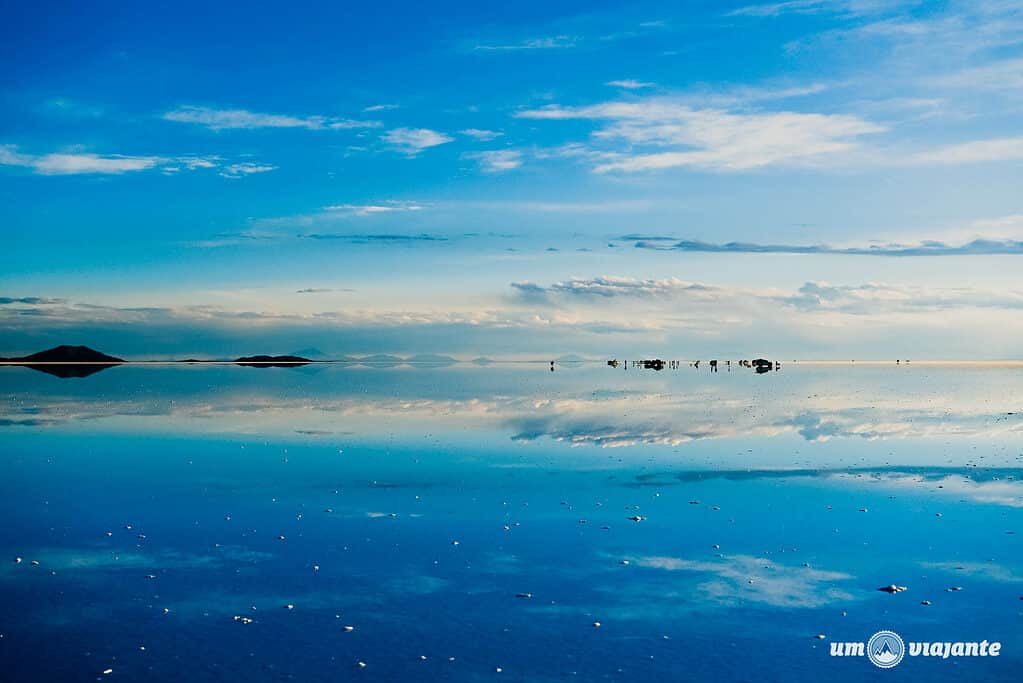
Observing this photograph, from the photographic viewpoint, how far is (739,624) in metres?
13.5

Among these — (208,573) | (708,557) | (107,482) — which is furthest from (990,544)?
(107,482)

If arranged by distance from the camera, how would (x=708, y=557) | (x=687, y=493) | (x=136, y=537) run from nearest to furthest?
(x=708, y=557), (x=136, y=537), (x=687, y=493)


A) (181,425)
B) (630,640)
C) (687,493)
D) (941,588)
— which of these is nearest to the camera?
(630,640)

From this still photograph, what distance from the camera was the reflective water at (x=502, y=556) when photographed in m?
12.3

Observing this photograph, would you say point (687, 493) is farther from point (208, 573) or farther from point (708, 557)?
point (208, 573)

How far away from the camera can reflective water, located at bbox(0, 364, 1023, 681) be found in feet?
40.3

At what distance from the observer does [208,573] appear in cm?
1605

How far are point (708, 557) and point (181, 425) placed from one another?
3158 cm

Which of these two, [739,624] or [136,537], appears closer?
[739,624]

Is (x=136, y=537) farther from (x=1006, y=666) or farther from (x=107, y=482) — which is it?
(x=1006, y=666)

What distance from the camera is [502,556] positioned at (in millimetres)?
17328

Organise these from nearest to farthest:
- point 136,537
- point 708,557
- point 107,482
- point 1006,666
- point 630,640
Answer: point 1006,666 < point 630,640 < point 708,557 < point 136,537 < point 107,482

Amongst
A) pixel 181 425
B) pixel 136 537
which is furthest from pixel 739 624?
pixel 181 425

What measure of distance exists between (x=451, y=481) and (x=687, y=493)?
21.9 ft
